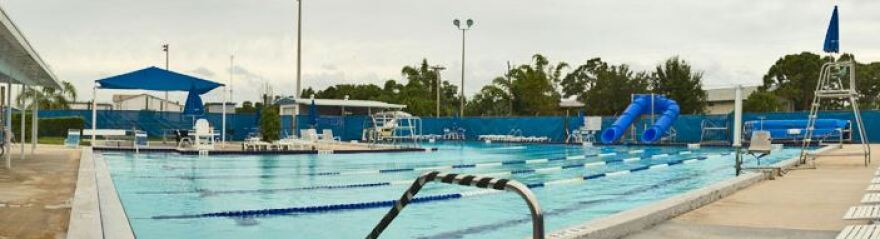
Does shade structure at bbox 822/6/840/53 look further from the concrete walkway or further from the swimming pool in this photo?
the concrete walkway

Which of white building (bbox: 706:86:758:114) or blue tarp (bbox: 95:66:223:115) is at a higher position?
white building (bbox: 706:86:758:114)

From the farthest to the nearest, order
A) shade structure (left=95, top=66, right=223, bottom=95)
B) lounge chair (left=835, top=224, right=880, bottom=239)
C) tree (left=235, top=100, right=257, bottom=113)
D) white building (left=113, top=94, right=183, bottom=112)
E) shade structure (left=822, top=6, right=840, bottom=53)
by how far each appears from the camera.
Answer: tree (left=235, top=100, right=257, bottom=113) → white building (left=113, top=94, right=183, bottom=112) → shade structure (left=95, top=66, right=223, bottom=95) → shade structure (left=822, top=6, right=840, bottom=53) → lounge chair (left=835, top=224, right=880, bottom=239)

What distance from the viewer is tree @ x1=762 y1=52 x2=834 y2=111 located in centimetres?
5145

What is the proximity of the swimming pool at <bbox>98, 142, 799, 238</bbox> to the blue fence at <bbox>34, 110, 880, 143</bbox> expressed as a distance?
13121mm

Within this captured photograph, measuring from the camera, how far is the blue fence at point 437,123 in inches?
1109

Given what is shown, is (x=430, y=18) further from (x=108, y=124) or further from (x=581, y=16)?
(x=108, y=124)

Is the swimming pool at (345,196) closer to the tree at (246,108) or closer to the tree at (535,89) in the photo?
the tree at (535,89)

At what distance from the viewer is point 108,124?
29.8 m

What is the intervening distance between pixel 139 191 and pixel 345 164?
22.1ft

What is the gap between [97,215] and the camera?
6008mm

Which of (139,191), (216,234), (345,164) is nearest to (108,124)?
(345,164)

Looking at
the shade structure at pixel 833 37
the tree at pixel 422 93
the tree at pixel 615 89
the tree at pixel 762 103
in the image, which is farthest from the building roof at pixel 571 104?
the shade structure at pixel 833 37

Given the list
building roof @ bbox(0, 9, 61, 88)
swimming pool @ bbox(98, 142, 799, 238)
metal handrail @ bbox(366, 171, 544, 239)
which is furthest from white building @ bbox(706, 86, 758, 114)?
metal handrail @ bbox(366, 171, 544, 239)

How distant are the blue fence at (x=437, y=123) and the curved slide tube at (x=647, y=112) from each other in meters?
1.16
